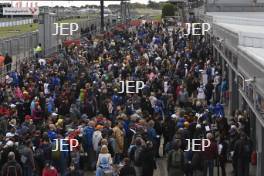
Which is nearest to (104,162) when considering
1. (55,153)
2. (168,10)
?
(55,153)

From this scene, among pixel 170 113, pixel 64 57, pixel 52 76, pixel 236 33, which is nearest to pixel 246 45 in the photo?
pixel 236 33

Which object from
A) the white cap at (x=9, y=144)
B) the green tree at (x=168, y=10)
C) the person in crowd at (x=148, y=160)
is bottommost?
the person in crowd at (x=148, y=160)

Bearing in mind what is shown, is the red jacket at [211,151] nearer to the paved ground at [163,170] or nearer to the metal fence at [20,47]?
the paved ground at [163,170]

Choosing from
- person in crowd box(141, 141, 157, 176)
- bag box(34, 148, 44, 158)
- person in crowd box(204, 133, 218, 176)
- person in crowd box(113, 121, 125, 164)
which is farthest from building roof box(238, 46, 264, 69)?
bag box(34, 148, 44, 158)

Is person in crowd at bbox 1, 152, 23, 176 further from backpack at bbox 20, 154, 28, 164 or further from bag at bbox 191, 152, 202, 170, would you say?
bag at bbox 191, 152, 202, 170

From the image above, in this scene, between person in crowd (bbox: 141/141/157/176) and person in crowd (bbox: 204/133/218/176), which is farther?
person in crowd (bbox: 204/133/218/176)

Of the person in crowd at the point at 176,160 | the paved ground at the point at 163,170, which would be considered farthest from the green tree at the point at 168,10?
the person in crowd at the point at 176,160

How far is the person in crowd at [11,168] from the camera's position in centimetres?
1379

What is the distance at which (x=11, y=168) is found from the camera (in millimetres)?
13797

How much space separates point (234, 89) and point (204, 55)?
37.6ft

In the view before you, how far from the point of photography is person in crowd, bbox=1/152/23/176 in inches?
543

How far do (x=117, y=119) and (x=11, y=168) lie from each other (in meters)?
4.29

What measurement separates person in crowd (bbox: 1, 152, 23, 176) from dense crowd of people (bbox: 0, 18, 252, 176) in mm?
20

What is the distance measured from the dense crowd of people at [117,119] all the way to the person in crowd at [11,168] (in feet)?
0.07
